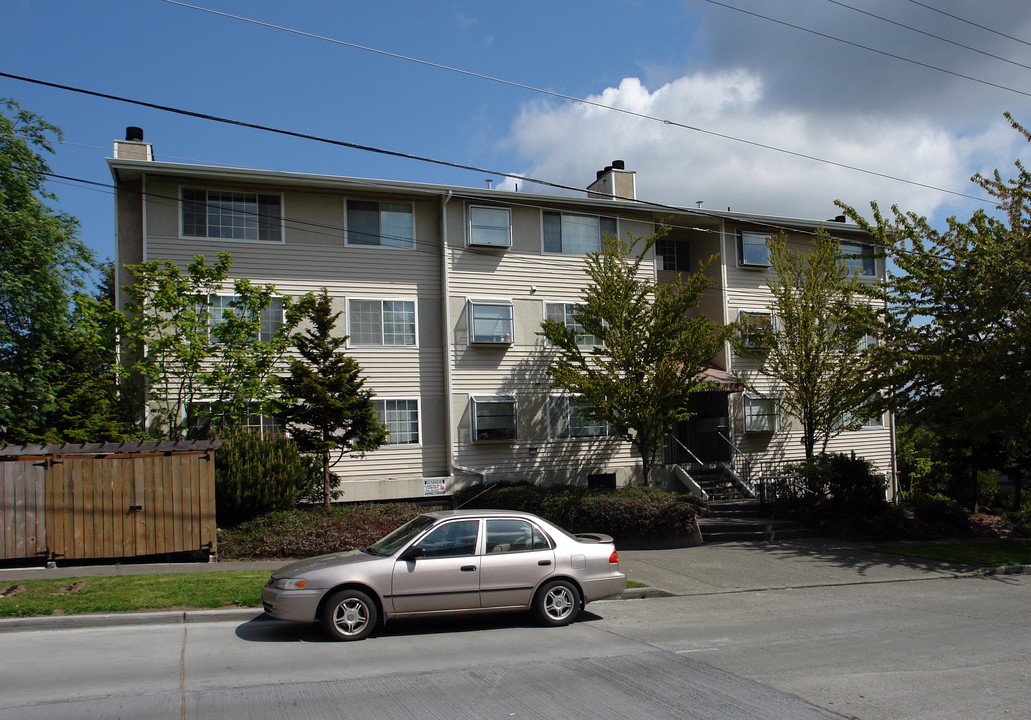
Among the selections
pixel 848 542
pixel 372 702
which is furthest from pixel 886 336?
pixel 372 702

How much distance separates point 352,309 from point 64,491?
874cm

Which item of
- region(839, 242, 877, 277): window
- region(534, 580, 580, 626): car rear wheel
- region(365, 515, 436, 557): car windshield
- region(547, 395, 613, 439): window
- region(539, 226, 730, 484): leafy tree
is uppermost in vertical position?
region(839, 242, 877, 277): window

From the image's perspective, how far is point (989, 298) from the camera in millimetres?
16656

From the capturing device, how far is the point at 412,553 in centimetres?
940

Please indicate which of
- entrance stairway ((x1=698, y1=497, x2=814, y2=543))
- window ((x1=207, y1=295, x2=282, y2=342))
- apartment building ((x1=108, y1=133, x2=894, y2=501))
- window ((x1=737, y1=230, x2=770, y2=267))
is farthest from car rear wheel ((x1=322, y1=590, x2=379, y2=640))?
window ((x1=737, y1=230, x2=770, y2=267))

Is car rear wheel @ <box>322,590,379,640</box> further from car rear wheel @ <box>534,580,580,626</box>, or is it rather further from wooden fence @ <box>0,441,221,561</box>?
wooden fence @ <box>0,441,221,561</box>

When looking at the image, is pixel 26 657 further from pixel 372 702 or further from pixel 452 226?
pixel 452 226

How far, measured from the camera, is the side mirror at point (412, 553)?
9.36 meters

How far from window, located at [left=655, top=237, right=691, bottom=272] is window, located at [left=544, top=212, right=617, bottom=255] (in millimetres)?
2797

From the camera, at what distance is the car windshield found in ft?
31.4

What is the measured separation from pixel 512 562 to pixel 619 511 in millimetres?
7613

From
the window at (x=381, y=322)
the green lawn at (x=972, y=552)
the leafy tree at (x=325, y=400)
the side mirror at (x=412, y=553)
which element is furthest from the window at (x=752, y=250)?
the side mirror at (x=412, y=553)

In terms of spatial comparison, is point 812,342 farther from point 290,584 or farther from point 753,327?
point 290,584

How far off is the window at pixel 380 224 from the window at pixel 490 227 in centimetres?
165
